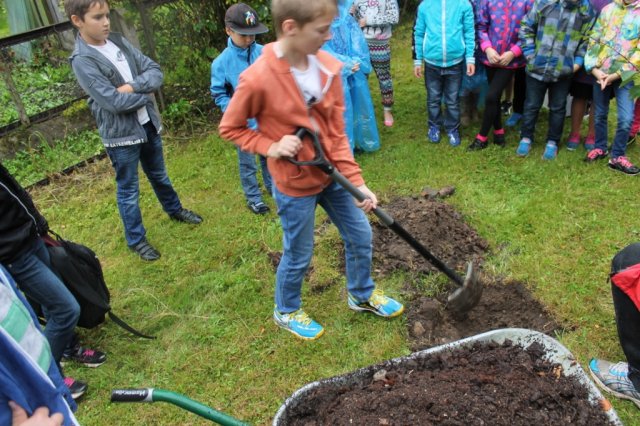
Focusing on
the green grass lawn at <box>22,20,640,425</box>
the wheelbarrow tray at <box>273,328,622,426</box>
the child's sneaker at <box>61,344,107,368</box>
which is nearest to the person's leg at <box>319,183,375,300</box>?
the green grass lawn at <box>22,20,640,425</box>

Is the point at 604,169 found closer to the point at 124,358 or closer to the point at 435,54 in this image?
the point at 435,54

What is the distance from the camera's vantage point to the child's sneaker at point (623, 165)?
15.0ft

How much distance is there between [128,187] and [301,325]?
6.05 feet

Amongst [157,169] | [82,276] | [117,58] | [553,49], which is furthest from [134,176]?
[553,49]

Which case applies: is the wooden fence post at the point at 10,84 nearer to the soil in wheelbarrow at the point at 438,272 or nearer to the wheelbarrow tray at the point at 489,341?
the soil in wheelbarrow at the point at 438,272

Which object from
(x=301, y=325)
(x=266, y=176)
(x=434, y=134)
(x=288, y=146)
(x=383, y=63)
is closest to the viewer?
(x=288, y=146)

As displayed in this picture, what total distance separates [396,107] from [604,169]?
8.76 ft

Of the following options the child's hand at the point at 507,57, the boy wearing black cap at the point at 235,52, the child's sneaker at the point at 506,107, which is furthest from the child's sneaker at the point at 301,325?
the child's sneaker at the point at 506,107

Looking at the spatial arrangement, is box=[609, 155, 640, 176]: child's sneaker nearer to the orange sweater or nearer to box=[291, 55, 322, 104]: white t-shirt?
the orange sweater

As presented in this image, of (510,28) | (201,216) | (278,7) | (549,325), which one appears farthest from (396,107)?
(278,7)

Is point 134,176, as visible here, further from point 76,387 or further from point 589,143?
point 589,143

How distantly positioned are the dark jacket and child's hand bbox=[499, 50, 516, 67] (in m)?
4.30

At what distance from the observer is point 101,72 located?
3588 millimetres

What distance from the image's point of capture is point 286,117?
7.98ft
